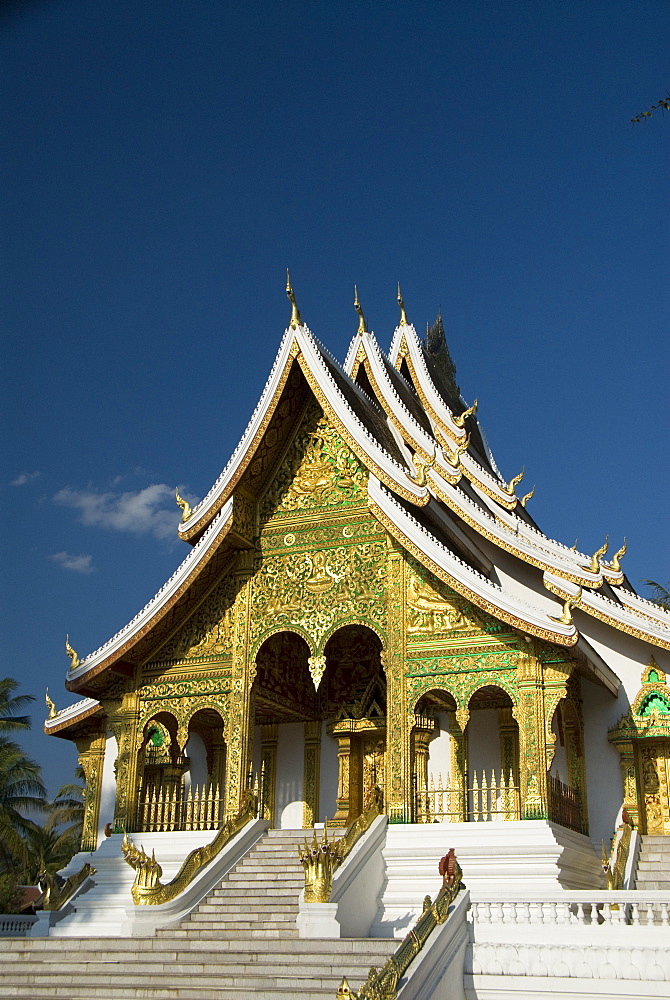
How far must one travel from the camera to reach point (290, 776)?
12891mm

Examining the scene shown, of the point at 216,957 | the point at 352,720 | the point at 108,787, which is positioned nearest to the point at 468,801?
the point at 352,720

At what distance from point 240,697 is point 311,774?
1.94 meters

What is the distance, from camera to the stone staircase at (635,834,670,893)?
9.41 meters

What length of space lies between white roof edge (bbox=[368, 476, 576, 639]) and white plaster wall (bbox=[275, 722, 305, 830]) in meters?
3.52

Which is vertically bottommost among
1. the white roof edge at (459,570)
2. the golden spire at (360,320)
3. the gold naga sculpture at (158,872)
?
the gold naga sculpture at (158,872)

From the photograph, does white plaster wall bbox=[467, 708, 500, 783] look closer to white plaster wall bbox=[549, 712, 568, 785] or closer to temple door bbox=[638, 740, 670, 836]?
white plaster wall bbox=[549, 712, 568, 785]

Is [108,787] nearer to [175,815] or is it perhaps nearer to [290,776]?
[175,815]

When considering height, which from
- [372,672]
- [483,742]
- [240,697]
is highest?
[372,672]

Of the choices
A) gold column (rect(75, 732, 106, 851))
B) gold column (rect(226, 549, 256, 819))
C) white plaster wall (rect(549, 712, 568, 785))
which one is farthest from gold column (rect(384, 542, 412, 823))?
gold column (rect(75, 732, 106, 851))

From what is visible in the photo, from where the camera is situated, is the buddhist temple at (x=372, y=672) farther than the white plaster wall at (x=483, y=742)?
No

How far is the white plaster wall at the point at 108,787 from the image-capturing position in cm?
1214

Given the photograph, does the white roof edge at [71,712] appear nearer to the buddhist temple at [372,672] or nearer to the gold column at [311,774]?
the buddhist temple at [372,672]

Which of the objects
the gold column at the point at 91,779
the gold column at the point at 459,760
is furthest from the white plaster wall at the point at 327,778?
the gold column at the point at 91,779

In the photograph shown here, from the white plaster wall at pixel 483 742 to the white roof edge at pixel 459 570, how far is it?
7.22 ft
